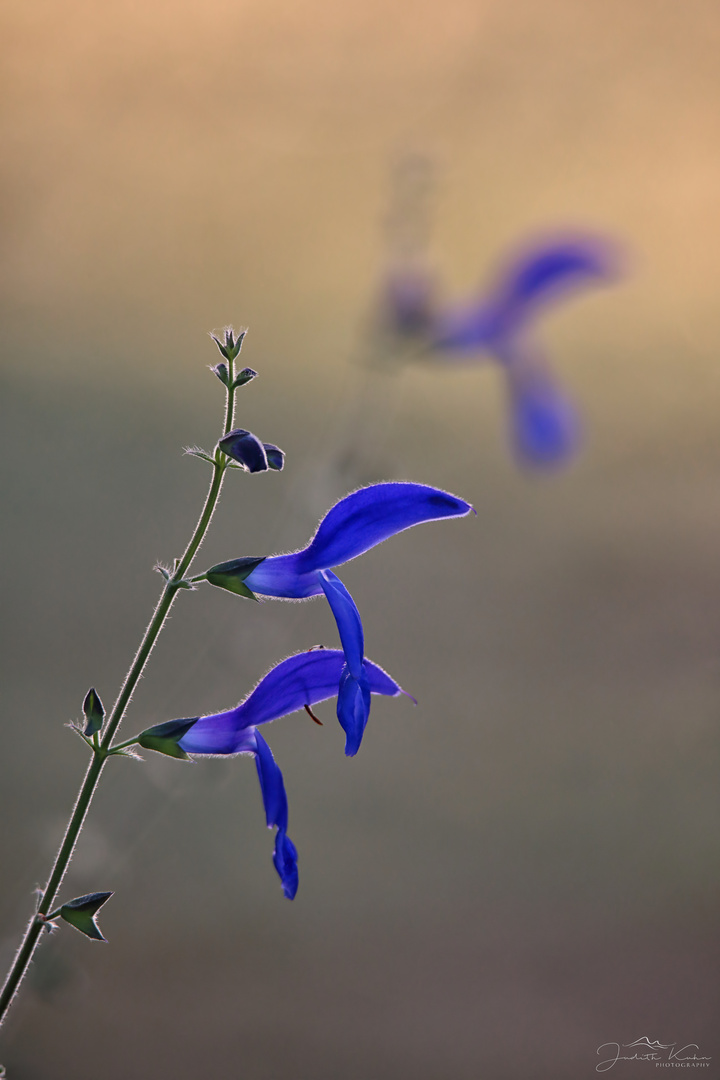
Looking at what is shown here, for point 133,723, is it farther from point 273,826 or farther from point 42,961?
point 273,826

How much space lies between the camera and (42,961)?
2.74 ft

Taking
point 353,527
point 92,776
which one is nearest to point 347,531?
point 353,527

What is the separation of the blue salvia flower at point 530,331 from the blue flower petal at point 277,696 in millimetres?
597

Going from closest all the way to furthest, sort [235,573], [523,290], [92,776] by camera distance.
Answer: [92,776] < [235,573] < [523,290]

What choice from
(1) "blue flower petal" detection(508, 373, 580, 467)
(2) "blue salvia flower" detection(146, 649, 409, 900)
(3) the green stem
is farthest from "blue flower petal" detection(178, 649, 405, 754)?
(1) "blue flower petal" detection(508, 373, 580, 467)

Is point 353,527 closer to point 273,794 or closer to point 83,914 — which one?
point 273,794

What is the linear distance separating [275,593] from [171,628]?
2452mm

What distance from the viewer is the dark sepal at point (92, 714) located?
519mm

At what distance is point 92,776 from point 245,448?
0.20 m

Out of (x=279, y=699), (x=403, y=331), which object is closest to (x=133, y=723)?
(x=403, y=331)

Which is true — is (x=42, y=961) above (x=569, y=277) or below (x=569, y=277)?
below

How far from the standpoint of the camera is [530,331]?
1.26m

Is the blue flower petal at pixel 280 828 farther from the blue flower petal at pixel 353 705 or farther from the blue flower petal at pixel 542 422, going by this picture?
the blue flower petal at pixel 542 422

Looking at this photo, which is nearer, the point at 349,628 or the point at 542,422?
the point at 349,628
